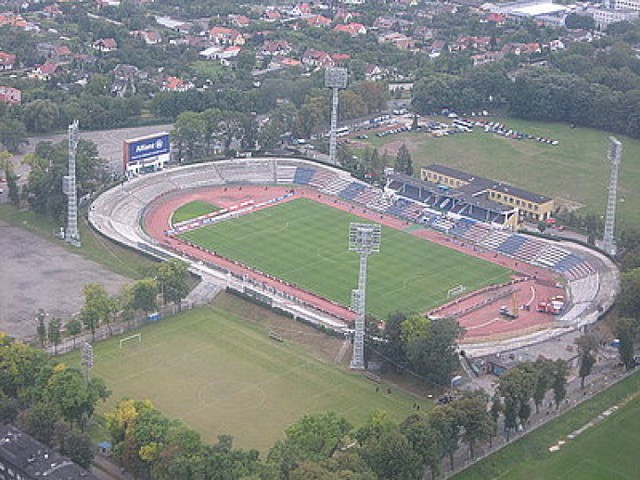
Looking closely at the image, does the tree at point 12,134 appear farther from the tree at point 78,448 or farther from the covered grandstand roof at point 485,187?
the tree at point 78,448

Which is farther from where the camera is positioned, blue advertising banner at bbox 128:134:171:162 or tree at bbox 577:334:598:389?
blue advertising banner at bbox 128:134:171:162

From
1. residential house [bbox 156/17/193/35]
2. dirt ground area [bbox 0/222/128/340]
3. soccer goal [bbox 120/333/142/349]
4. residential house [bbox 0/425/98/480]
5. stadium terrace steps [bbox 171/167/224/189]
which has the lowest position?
soccer goal [bbox 120/333/142/349]

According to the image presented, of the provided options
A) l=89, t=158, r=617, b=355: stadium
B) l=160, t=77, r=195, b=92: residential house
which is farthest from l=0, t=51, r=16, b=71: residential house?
l=89, t=158, r=617, b=355: stadium

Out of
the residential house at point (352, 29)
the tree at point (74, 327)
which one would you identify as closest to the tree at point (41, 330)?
the tree at point (74, 327)

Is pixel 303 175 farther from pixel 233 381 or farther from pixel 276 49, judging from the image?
pixel 276 49

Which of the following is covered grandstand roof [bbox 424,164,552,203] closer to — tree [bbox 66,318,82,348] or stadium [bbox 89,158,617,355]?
stadium [bbox 89,158,617,355]

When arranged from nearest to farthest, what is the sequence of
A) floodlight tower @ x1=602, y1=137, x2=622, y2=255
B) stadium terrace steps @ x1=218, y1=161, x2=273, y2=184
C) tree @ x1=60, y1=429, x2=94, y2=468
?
tree @ x1=60, y1=429, x2=94, y2=468 → floodlight tower @ x1=602, y1=137, x2=622, y2=255 → stadium terrace steps @ x1=218, y1=161, x2=273, y2=184
